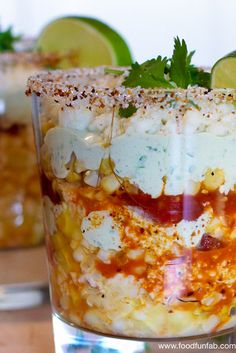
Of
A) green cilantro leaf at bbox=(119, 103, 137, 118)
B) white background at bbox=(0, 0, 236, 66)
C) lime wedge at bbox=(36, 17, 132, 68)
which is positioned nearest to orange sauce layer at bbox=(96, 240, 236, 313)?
green cilantro leaf at bbox=(119, 103, 137, 118)

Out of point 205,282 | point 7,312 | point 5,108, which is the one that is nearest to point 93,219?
point 205,282

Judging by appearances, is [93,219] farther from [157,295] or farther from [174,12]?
[174,12]

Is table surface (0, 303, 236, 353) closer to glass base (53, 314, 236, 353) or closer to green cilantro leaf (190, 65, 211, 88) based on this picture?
glass base (53, 314, 236, 353)

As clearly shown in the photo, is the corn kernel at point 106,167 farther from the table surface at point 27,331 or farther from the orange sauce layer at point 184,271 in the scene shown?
the table surface at point 27,331

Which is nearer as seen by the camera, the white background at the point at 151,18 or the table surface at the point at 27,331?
the table surface at the point at 27,331

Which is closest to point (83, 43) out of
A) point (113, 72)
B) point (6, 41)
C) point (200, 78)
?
point (6, 41)

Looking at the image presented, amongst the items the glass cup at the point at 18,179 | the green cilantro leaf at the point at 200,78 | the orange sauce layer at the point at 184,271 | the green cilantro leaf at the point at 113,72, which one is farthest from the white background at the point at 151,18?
the orange sauce layer at the point at 184,271

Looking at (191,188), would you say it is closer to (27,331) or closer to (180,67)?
(180,67)
